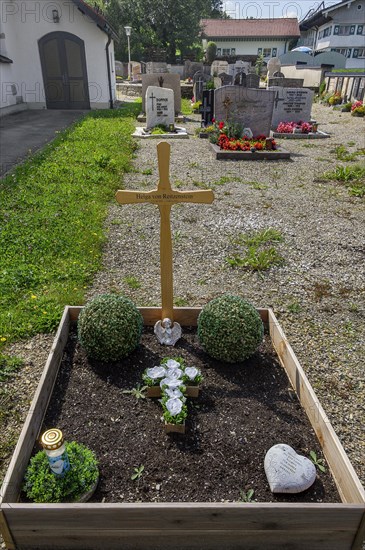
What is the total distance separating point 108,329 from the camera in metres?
3.28

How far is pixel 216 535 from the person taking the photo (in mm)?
2221

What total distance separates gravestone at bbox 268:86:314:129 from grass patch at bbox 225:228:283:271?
11274 mm

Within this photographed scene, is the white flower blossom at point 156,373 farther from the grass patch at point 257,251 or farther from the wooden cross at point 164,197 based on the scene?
the grass patch at point 257,251

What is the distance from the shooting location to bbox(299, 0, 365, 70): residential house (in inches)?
1797

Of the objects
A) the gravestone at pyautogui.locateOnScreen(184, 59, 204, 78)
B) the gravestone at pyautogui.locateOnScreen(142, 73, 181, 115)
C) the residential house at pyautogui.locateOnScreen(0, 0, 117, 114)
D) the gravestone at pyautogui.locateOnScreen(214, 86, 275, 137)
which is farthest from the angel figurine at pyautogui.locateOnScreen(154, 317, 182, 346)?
the gravestone at pyautogui.locateOnScreen(184, 59, 204, 78)

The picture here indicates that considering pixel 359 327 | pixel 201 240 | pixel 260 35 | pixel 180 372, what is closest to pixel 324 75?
pixel 201 240

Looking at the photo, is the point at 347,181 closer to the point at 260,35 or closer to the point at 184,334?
the point at 184,334

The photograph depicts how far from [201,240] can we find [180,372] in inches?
143

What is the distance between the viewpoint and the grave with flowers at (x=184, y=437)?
2168 mm

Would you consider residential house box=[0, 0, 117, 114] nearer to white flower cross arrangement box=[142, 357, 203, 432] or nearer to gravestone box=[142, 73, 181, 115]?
gravestone box=[142, 73, 181, 115]

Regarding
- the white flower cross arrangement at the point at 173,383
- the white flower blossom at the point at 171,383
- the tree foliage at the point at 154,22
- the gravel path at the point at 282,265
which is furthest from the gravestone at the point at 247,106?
the tree foliage at the point at 154,22

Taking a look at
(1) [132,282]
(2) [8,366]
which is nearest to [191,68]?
(1) [132,282]

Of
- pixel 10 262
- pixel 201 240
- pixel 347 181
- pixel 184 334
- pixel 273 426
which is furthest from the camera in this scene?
pixel 347 181

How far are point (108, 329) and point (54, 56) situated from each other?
21.2 meters
